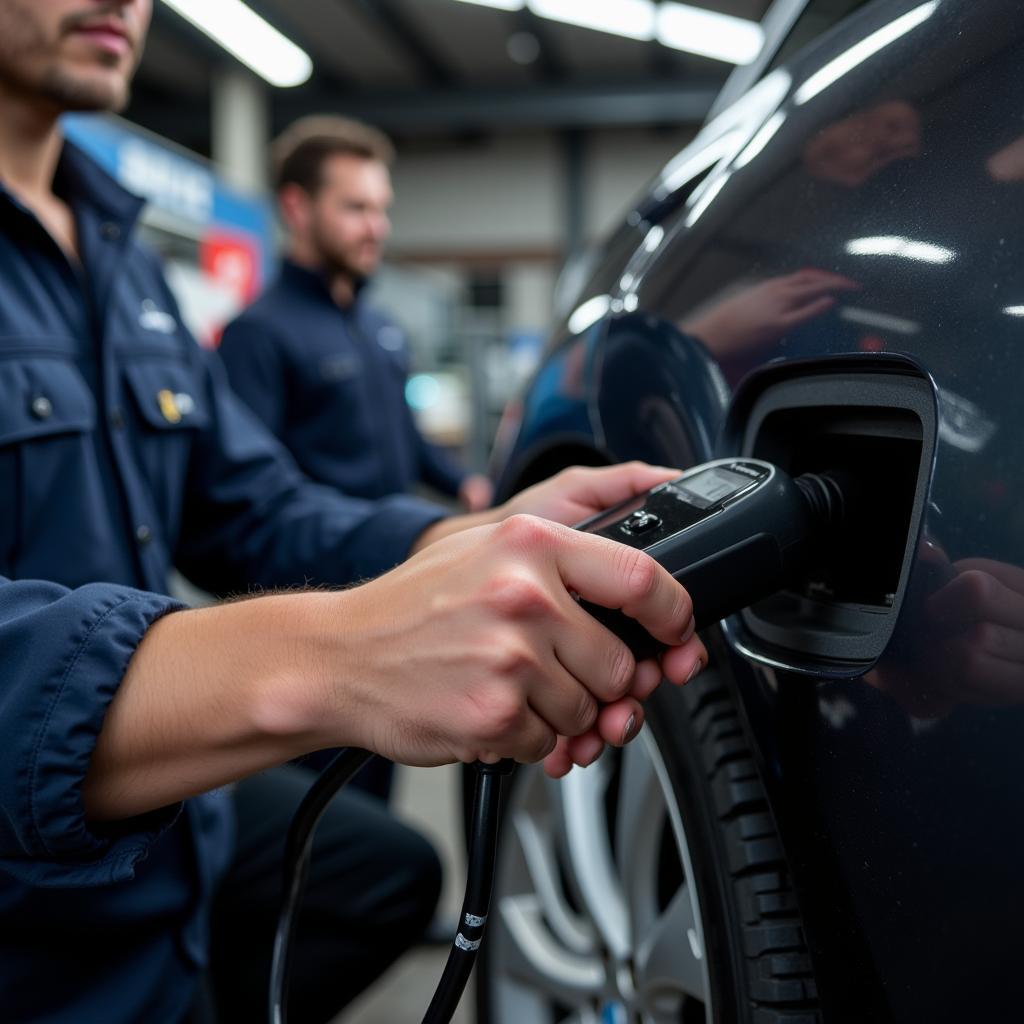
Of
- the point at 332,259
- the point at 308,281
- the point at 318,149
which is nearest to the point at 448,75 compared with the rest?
the point at 318,149

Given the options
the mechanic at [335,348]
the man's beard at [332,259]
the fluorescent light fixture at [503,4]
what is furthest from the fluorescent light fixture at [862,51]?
the fluorescent light fixture at [503,4]

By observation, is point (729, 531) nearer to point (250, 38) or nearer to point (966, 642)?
point (966, 642)

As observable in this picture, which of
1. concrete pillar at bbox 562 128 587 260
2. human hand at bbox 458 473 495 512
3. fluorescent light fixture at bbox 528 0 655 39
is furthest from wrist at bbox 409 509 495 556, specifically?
concrete pillar at bbox 562 128 587 260

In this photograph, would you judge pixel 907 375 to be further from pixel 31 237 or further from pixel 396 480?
pixel 396 480

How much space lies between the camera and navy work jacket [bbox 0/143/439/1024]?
0.58 m

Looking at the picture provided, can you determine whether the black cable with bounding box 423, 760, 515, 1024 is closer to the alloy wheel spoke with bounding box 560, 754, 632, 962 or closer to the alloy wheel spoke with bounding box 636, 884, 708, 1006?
the alloy wheel spoke with bounding box 636, 884, 708, 1006

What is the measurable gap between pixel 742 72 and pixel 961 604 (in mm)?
764

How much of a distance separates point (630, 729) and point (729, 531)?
113 mm

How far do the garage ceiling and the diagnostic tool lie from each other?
→ 867 cm

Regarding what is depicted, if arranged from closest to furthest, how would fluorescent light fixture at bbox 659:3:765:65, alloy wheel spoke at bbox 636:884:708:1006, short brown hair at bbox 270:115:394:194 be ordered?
Result: alloy wheel spoke at bbox 636:884:708:1006, short brown hair at bbox 270:115:394:194, fluorescent light fixture at bbox 659:3:765:65

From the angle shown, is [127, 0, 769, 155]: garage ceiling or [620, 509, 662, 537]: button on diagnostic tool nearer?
[620, 509, 662, 537]: button on diagnostic tool

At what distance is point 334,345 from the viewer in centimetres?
251

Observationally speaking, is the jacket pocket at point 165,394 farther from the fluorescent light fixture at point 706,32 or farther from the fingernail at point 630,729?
the fluorescent light fixture at point 706,32

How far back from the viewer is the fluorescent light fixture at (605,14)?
7.90 meters
